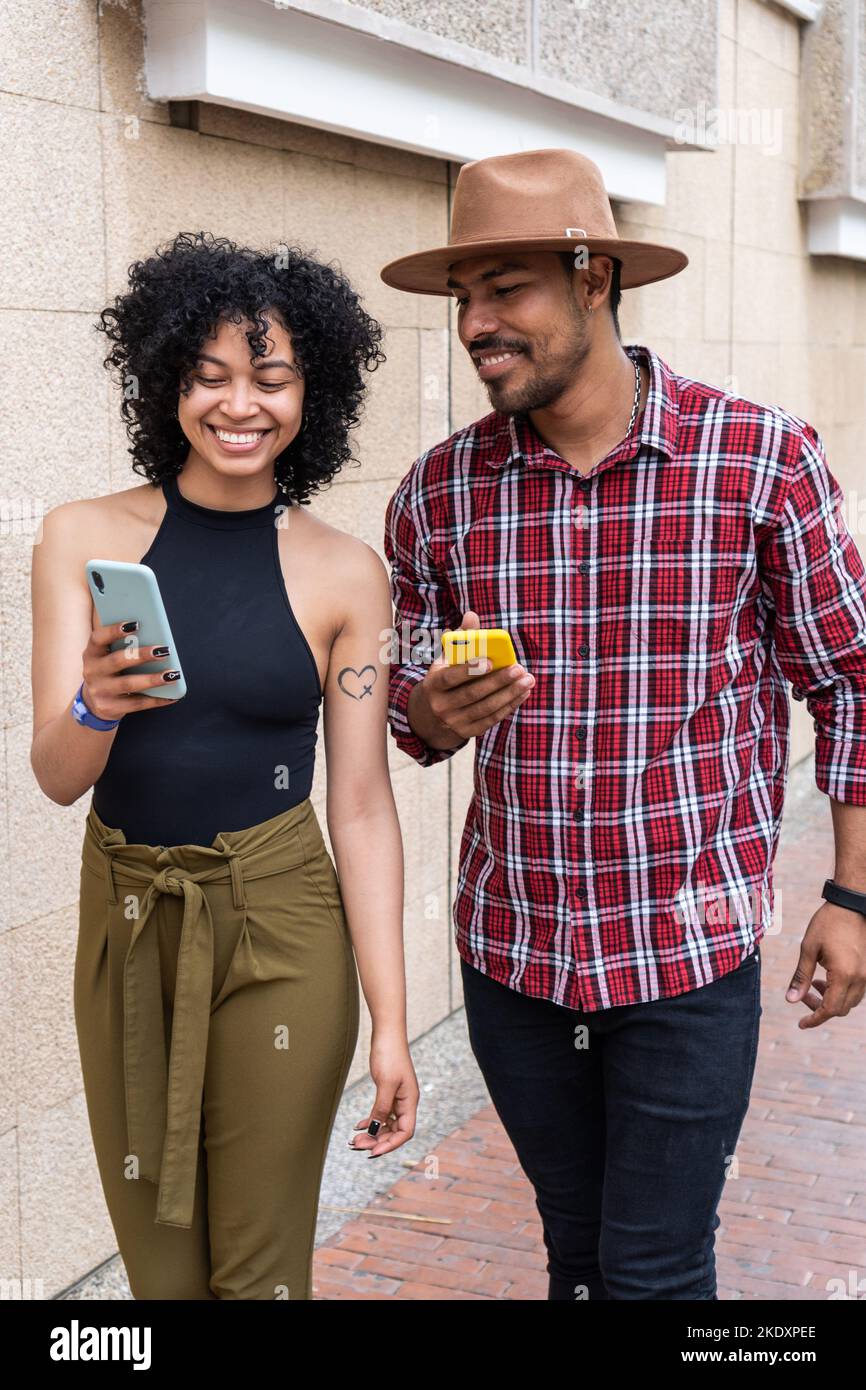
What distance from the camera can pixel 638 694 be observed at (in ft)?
8.81

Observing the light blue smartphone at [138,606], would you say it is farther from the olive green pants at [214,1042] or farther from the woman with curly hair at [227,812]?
the olive green pants at [214,1042]

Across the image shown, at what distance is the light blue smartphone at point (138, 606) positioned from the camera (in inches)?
83.7

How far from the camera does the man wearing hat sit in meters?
2.68

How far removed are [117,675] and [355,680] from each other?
51cm

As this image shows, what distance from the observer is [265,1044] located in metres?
2.52

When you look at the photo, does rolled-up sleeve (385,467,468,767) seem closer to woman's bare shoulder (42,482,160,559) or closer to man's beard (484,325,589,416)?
man's beard (484,325,589,416)

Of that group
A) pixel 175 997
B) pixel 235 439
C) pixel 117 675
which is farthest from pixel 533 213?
pixel 175 997

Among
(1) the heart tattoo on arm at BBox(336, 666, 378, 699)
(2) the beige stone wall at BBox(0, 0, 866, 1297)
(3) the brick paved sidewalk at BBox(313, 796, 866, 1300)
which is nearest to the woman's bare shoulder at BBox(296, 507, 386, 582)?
(1) the heart tattoo on arm at BBox(336, 666, 378, 699)

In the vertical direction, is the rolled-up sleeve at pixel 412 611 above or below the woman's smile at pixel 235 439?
below

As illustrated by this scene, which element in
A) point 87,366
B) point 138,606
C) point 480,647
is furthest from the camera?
point 87,366

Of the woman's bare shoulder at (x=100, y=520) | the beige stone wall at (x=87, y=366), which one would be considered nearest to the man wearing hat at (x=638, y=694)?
the woman's bare shoulder at (x=100, y=520)

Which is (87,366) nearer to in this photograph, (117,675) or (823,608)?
(117,675)

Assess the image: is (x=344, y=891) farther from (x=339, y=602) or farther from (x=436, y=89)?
(x=436, y=89)

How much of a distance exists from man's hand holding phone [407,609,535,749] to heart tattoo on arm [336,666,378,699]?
98mm
